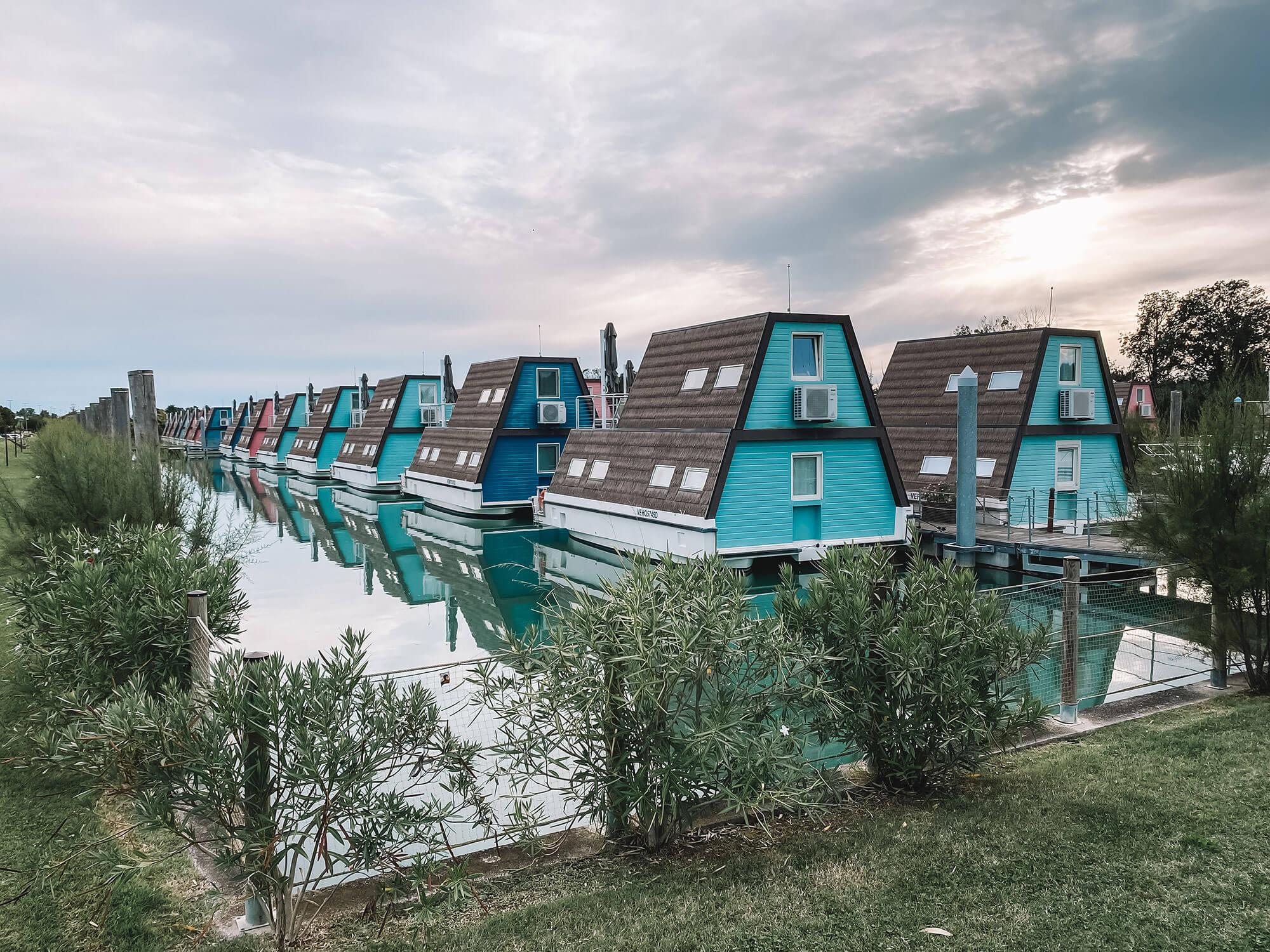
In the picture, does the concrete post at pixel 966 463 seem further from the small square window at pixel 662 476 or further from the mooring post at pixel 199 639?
the mooring post at pixel 199 639

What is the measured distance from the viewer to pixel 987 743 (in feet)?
18.5

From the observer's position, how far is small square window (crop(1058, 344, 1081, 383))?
23203 mm

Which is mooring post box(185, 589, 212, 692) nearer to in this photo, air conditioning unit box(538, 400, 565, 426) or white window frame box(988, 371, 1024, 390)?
white window frame box(988, 371, 1024, 390)

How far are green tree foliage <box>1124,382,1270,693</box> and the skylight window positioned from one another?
15037mm

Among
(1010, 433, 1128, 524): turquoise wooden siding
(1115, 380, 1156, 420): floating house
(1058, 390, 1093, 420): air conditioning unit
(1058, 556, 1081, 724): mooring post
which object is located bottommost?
(1058, 556, 1081, 724): mooring post

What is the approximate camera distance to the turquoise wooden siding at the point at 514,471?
97.6 ft

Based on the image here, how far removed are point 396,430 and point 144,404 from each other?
29.0m

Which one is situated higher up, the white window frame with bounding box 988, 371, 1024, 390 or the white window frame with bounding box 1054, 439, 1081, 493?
the white window frame with bounding box 988, 371, 1024, 390

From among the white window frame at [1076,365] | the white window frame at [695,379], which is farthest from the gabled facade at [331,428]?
the white window frame at [1076,365]

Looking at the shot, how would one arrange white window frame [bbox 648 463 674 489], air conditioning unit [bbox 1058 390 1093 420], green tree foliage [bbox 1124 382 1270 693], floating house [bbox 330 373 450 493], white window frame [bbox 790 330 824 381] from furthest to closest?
floating house [bbox 330 373 450 493]
air conditioning unit [bbox 1058 390 1093 420]
white window frame [bbox 648 463 674 489]
white window frame [bbox 790 330 824 381]
green tree foliage [bbox 1124 382 1270 693]

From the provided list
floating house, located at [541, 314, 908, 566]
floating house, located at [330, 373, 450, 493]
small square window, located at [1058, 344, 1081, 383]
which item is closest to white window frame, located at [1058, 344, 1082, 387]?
small square window, located at [1058, 344, 1081, 383]

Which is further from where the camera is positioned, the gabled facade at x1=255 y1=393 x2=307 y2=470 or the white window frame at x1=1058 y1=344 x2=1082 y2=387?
the gabled facade at x1=255 y1=393 x2=307 y2=470

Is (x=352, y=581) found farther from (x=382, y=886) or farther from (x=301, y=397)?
(x=301, y=397)

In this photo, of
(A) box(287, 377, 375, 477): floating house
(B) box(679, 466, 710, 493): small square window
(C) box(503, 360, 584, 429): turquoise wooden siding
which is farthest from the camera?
(A) box(287, 377, 375, 477): floating house
